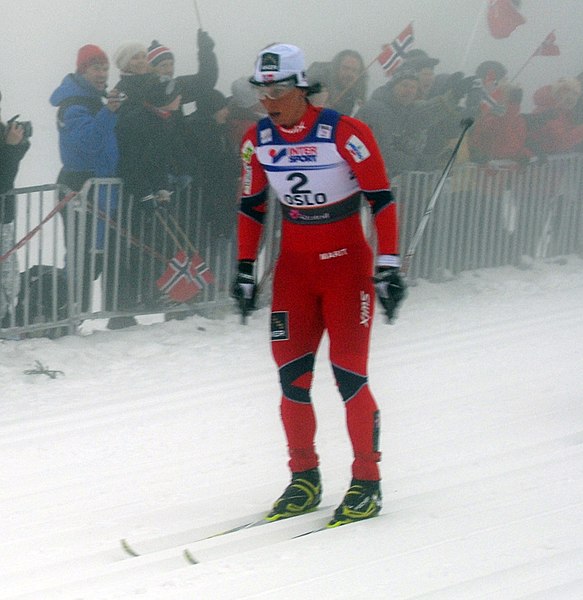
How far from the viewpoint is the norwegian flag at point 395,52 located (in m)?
9.94

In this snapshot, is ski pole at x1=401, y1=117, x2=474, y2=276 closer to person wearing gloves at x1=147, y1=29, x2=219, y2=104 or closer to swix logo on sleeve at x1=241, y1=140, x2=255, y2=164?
swix logo on sleeve at x1=241, y1=140, x2=255, y2=164

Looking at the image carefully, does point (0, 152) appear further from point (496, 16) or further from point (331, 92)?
point (496, 16)

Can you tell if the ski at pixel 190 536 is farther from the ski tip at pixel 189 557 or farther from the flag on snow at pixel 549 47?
the flag on snow at pixel 549 47

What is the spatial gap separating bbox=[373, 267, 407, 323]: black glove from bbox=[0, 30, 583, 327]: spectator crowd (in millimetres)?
3734

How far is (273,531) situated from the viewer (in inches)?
174

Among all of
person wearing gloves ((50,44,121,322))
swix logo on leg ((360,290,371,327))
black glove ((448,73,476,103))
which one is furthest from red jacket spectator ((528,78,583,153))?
swix logo on leg ((360,290,371,327))

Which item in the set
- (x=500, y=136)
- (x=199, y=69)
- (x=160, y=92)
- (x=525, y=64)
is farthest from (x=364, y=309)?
(x=525, y=64)

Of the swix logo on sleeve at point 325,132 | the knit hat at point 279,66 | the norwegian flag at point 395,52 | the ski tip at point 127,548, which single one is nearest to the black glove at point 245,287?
the swix logo on sleeve at point 325,132

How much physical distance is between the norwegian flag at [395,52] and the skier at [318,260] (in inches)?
216

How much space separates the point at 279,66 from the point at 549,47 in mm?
7990

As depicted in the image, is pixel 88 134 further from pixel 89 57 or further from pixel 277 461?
pixel 277 461

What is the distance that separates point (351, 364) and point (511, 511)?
2.80 ft

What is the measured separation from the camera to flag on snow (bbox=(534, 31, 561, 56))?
38.0 ft

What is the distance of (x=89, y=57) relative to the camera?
26.0 ft
